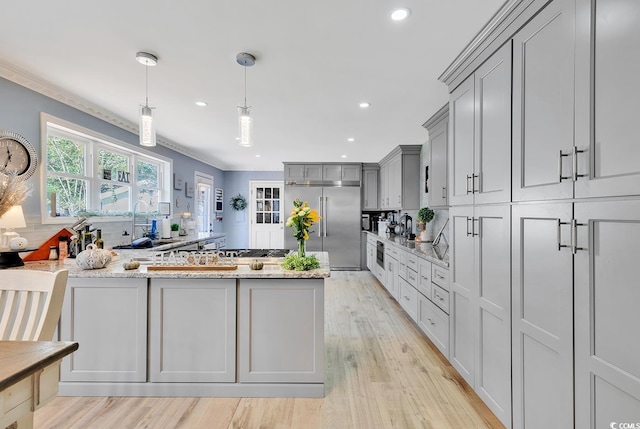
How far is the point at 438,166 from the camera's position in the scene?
3.29 metres

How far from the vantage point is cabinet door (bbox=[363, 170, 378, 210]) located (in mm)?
6590

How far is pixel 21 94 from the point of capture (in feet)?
8.66

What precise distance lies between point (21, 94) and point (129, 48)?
1375mm

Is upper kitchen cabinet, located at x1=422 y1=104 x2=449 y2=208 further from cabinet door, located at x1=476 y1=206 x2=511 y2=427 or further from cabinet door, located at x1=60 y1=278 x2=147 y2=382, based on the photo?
cabinet door, located at x1=60 y1=278 x2=147 y2=382

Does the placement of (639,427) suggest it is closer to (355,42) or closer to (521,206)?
(521,206)

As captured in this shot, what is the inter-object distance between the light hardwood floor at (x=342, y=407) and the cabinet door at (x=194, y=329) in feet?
0.64

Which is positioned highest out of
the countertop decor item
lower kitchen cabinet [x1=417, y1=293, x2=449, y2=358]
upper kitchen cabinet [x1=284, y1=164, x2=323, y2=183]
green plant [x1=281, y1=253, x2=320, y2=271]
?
upper kitchen cabinet [x1=284, y1=164, x2=323, y2=183]

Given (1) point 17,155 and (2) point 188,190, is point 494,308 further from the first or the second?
(2) point 188,190

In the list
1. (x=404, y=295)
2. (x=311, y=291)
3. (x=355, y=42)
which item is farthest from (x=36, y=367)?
(x=404, y=295)

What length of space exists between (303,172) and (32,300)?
18.1 feet

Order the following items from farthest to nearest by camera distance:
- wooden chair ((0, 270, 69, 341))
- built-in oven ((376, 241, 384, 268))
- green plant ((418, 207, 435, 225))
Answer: built-in oven ((376, 241, 384, 268))
green plant ((418, 207, 435, 225))
wooden chair ((0, 270, 69, 341))

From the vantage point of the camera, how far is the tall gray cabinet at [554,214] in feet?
3.41

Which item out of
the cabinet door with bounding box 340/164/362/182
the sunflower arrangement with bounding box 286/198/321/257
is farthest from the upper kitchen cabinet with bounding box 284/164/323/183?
the sunflower arrangement with bounding box 286/198/321/257

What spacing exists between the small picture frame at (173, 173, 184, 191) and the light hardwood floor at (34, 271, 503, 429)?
3.86 metres
